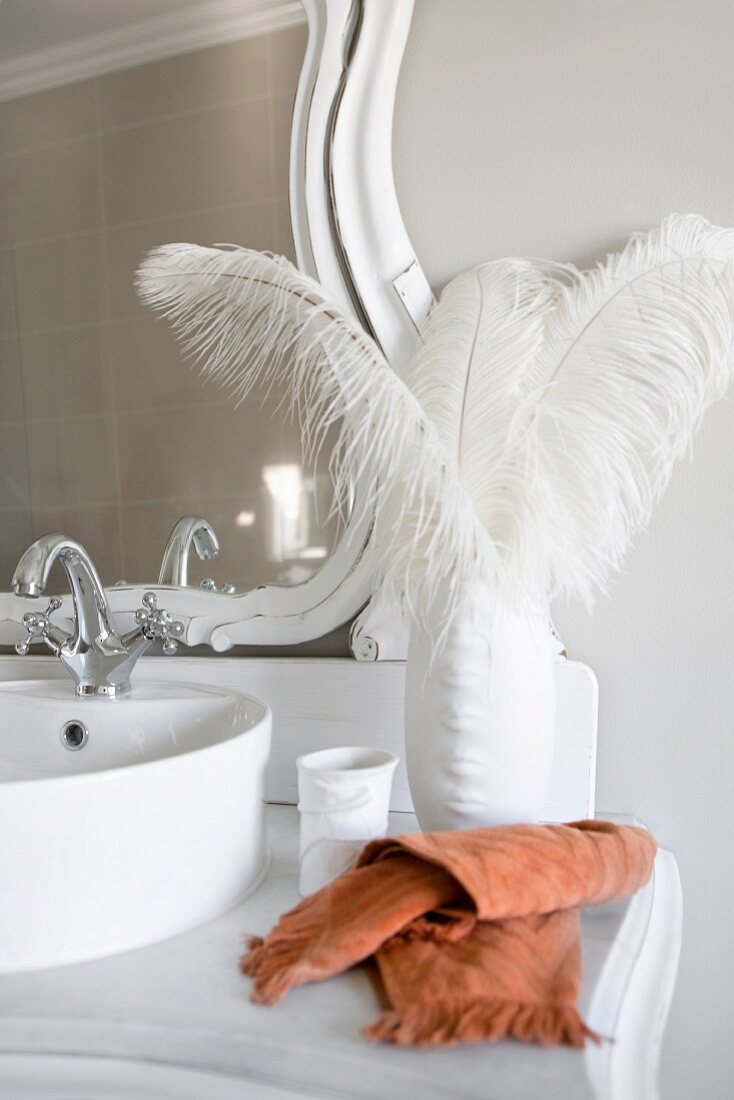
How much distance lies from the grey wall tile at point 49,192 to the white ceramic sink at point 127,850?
0.72 metres

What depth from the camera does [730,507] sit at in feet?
2.91

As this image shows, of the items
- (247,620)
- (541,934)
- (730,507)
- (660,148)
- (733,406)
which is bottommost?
(541,934)

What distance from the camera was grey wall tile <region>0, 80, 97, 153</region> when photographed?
109 centimetres

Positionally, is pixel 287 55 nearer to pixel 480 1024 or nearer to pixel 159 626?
pixel 159 626

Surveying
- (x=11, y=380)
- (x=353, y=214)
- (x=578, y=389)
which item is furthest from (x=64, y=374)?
(x=578, y=389)

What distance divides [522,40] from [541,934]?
2.88ft

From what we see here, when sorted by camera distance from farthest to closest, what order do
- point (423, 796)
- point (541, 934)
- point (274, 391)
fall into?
1. point (274, 391)
2. point (423, 796)
3. point (541, 934)

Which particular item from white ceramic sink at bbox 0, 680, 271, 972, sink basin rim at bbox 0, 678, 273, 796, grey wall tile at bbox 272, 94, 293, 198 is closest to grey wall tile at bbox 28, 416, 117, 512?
sink basin rim at bbox 0, 678, 273, 796

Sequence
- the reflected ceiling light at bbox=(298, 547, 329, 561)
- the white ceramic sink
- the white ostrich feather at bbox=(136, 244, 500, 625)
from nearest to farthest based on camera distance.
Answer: the white ceramic sink → the white ostrich feather at bbox=(136, 244, 500, 625) → the reflected ceiling light at bbox=(298, 547, 329, 561)

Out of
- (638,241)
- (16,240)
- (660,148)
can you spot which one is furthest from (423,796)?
(16,240)

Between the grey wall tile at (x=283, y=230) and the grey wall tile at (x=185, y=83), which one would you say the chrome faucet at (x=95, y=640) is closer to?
the grey wall tile at (x=283, y=230)

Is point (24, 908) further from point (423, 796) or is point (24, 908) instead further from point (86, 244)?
point (86, 244)

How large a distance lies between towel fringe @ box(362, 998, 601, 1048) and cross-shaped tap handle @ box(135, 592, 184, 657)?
0.56 metres

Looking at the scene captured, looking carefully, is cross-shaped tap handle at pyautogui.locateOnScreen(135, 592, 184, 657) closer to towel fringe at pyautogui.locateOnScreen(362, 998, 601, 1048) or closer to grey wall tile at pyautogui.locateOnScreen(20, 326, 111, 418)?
grey wall tile at pyautogui.locateOnScreen(20, 326, 111, 418)
